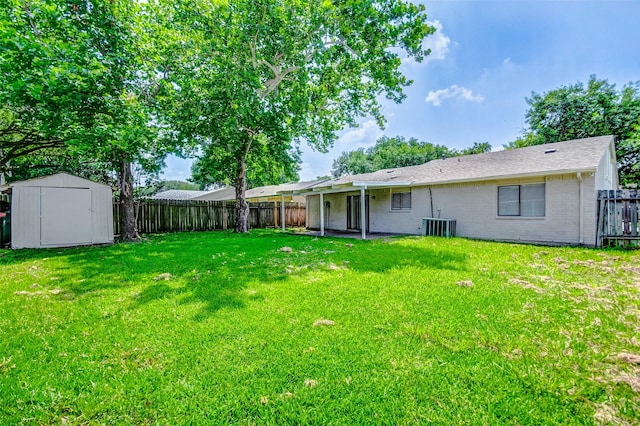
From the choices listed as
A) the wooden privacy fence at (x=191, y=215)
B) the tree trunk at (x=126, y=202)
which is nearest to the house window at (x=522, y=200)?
the wooden privacy fence at (x=191, y=215)

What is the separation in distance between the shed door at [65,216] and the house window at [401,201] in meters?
11.6

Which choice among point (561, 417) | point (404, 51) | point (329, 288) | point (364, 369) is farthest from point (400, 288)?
point (404, 51)

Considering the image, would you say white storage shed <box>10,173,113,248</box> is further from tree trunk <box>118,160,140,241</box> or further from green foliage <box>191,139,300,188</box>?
green foliage <box>191,139,300,188</box>

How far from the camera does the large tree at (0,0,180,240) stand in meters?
7.93

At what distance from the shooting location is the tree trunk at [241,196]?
551 inches

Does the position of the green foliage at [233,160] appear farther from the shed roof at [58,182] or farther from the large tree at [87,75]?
the shed roof at [58,182]

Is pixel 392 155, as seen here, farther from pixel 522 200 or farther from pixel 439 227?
pixel 522 200

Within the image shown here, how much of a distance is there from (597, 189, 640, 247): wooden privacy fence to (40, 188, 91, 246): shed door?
51.8ft

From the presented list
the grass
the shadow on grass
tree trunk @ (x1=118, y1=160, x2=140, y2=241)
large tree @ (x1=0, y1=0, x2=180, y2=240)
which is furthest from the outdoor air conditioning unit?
tree trunk @ (x1=118, y1=160, x2=140, y2=241)

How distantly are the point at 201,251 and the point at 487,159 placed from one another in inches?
439

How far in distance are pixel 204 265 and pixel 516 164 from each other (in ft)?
33.9

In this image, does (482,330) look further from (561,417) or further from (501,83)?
(501,83)

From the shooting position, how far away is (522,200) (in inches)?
384

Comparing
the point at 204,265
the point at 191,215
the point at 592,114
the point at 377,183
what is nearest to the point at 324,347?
the point at 204,265
